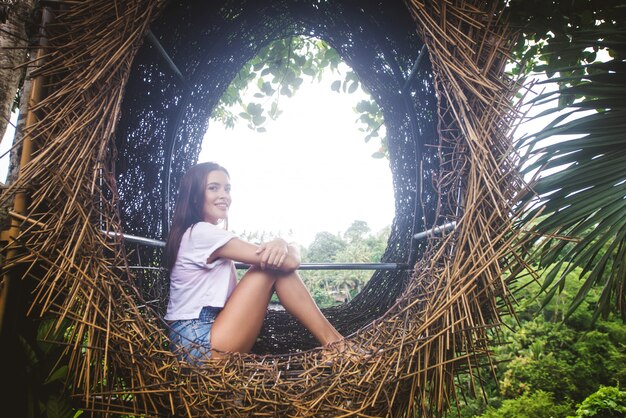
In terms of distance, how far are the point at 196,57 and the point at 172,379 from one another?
1.59 m

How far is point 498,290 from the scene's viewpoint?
916 mm

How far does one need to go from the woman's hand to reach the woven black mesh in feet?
1.78

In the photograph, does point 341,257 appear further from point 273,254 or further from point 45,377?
point 45,377

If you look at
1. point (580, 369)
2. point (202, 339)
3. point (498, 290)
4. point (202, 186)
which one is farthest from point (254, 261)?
point (580, 369)

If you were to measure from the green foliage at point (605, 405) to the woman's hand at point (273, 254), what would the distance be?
2.31m

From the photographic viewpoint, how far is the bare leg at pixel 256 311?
4.72 feet

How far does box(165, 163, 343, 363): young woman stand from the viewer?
1462mm

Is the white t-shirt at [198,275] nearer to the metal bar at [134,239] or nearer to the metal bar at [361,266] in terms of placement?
the metal bar at [134,239]

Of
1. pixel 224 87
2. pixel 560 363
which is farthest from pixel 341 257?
pixel 224 87

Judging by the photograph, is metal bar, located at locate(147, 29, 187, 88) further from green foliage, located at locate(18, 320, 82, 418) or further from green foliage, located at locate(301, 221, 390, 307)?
green foliage, located at locate(301, 221, 390, 307)

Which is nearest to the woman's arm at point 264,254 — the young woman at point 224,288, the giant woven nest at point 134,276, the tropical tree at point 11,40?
the young woman at point 224,288

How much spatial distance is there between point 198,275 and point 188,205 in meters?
0.37

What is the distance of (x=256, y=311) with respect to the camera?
150 cm

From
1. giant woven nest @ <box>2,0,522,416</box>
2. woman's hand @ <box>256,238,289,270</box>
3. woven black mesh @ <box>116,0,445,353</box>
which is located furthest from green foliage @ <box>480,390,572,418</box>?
woman's hand @ <box>256,238,289,270</box>
